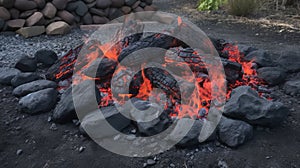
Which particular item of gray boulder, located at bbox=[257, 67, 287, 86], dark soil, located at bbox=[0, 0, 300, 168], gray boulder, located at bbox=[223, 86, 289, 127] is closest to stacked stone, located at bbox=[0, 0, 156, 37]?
dark soil, located at bbox=[0, 0, 300, 168]

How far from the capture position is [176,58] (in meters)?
2.78

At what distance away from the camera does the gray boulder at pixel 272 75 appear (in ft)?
9.88

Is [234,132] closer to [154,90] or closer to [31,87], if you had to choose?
[154,90]

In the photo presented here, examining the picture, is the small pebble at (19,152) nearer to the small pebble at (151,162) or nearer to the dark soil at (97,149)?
the dark soil at (97,149)

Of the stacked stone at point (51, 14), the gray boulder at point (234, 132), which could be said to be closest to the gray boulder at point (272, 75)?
the gray boulder at point (234, 132)

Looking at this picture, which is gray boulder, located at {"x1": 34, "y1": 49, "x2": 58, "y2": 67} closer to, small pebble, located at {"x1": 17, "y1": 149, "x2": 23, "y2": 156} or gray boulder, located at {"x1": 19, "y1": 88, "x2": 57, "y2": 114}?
gray boulder, located at {"x1": 19, "y1": 88, "x2": 57, "y2": 114}

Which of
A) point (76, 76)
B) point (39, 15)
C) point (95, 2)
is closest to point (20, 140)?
point (76, 76)

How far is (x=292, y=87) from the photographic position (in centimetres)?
289

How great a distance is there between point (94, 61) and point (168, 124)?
1082 mm

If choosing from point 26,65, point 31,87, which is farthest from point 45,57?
point 31,87

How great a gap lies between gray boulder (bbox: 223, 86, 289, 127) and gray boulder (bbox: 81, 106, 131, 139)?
87 centimetres

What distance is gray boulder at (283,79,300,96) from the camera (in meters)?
2.86

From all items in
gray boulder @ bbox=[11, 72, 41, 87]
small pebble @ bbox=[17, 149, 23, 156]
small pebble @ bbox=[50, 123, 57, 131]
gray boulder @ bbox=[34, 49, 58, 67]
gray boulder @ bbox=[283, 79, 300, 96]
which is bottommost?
small pebble @ bbox=[17, 149, 23, 156]

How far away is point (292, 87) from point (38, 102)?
8.09 feet
